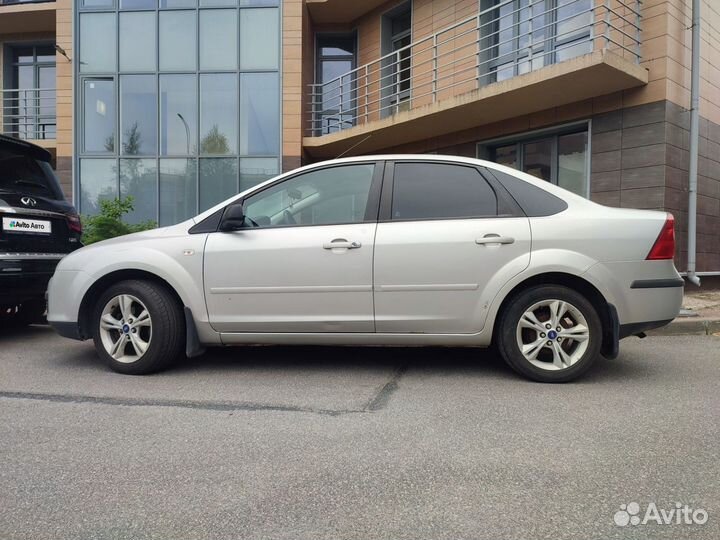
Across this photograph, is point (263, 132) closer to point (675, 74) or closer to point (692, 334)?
point (675, 74)

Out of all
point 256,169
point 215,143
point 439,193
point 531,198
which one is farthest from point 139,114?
point 531,198

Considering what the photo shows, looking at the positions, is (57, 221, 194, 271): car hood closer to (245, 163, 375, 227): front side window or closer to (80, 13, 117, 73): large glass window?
(245, 163, 375, 227): front side window

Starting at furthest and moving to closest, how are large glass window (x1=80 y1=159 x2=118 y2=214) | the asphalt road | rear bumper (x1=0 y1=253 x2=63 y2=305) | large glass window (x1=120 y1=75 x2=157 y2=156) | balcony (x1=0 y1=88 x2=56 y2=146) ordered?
1. balcony (x1=0 y1=88 x2=56 y2=146)
2. large glass window (x1=80 y1=159 x2=118 y2=214)
3. large glass window (x1=120 y1=75 x2=157 y2=156)
4. rear bumper (x1=0 y1=253 x2=63 y2=305)
5. the asphalt road

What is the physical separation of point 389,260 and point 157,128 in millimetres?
10737

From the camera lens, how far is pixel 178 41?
41.4 ft

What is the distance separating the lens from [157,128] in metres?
12.7

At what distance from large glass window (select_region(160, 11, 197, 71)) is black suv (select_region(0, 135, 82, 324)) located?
7.85 metres

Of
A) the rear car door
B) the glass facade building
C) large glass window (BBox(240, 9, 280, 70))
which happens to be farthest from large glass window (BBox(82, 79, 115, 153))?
the rear car door

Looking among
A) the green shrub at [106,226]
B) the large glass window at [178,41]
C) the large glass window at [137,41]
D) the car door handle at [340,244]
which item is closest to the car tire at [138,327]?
the car door handle at [340,244]

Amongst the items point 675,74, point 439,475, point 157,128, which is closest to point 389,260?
point 439,475

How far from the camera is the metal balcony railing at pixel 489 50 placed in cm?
821

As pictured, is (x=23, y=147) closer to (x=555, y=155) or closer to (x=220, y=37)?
(x=555, y=155)

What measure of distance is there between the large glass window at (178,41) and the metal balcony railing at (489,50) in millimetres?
2995

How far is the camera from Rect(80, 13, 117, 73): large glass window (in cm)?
1278
